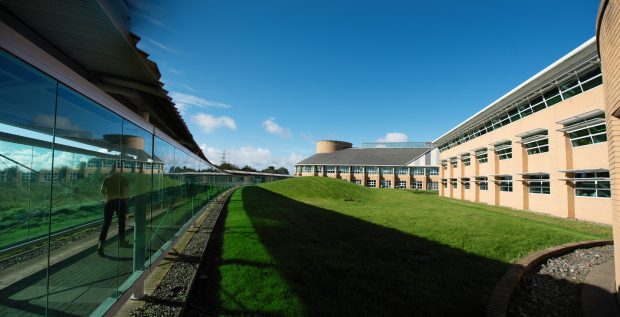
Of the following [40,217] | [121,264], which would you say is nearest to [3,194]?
[40,217]

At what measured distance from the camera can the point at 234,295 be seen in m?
5.79

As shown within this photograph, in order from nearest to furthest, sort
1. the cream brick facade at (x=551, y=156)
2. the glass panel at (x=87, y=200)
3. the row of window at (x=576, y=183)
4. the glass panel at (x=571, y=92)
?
the glass panel at (x=87, y=200)
the row of window at (x=576, y=183)
the cream brick facade at (x=551, y=156)
the glass panel at (x=571, y=92)

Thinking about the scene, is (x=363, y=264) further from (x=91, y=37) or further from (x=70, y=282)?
(x=91, y=37)

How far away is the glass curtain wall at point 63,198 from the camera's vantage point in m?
2.03

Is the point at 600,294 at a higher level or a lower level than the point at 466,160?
lower

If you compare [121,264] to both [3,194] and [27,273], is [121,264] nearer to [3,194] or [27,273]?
[27,273]

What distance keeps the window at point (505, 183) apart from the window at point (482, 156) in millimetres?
2812

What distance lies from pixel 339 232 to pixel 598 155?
15080 millimetres

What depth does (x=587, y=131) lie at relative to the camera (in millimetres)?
16828

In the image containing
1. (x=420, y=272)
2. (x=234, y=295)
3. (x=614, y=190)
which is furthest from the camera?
(x=420, y=272)

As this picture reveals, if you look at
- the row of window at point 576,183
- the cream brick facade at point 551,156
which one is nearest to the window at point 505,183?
the row of window at point 576,183

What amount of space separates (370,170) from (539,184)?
41.4m

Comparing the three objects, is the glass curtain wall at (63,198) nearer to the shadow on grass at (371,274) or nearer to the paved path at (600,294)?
the shadow on grass at (371,274)

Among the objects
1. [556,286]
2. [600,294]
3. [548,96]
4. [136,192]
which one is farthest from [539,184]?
[136,192]
